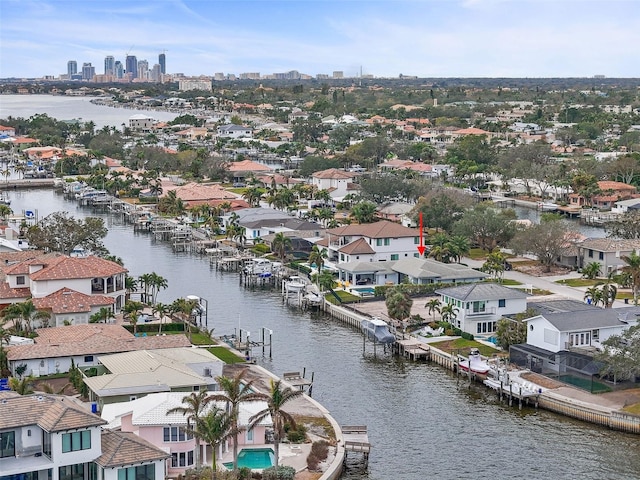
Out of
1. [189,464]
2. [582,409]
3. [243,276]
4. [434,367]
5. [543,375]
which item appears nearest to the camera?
[189,464]

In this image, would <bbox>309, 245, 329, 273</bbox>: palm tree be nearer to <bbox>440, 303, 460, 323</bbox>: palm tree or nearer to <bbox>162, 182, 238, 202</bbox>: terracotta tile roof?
<bbox>440, 303, 460, 323</bbox>: palm tree

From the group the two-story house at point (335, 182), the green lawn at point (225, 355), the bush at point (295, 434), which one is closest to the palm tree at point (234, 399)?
the bush at point (295, 434)

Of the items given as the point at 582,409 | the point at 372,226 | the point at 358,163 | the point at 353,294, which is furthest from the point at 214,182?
the point at 582,409

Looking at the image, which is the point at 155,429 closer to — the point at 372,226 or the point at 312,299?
the point at 312,299

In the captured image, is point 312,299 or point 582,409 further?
point 312,299

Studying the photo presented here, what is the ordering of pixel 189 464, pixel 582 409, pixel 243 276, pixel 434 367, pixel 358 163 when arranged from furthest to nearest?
pixel 358 163, pixel 243 276, pixel 434 367, pixel 582 409, pixel 189 464

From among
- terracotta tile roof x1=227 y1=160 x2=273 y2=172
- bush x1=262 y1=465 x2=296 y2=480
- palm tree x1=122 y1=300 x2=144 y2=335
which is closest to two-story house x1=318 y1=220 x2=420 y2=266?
palm tree x1=122 y1=300 x2=144 y2=335

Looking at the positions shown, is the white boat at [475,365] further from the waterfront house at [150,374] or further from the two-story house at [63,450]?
the two-story house at [63,450]

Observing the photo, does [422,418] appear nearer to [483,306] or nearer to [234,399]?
[234,399]
